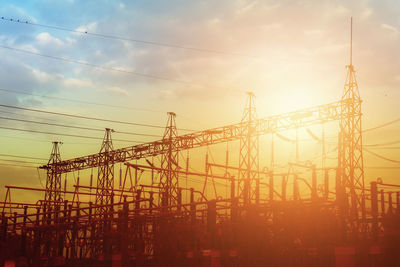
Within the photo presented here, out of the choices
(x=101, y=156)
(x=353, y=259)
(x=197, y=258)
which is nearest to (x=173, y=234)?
(x=197, y=258)

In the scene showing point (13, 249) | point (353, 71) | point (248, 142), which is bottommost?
point (13, 249)

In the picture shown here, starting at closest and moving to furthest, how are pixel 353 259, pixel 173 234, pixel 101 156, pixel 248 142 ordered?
pixel 353 259 → pixel 173 234 → pixel 248 142 → pixel 101 156

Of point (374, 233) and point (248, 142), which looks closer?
point (374, 233)

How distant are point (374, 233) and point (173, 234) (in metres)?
6.72

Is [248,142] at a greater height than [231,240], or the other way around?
[248,142]

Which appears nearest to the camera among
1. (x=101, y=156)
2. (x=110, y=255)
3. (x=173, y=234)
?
(x=173, y=234)

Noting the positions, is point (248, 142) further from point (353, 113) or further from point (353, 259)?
point (353, 259)

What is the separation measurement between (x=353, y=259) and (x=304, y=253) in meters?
1.72

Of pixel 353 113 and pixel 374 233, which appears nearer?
pixel 374 233

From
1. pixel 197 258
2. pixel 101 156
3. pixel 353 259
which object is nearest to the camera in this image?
pixel 353 259

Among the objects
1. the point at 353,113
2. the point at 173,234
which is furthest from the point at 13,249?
the point at 353,113

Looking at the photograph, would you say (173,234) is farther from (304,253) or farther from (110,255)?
(304,253)

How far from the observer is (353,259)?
1288 centimetres

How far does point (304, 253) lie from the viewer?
14.2 metres
